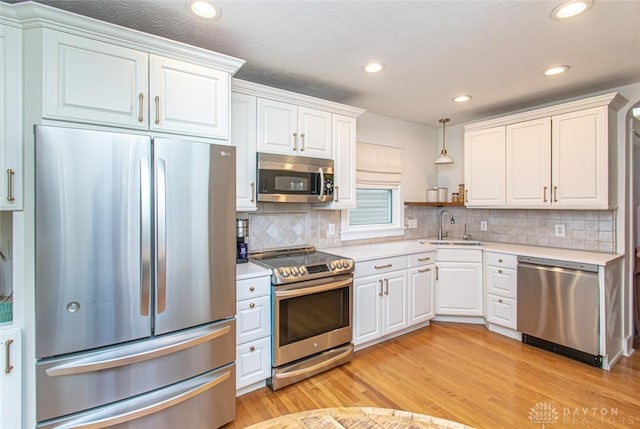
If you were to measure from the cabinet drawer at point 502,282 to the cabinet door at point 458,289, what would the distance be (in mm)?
129

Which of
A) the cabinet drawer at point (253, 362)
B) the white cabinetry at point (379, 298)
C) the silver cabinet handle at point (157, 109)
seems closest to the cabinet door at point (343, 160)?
the white cabinetry at point (379, 298)

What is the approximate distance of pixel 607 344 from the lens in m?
2.65

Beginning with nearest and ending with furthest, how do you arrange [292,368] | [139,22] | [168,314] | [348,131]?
[168,314], [139,22], [292,368], [348,131]

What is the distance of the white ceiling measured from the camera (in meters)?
1.79

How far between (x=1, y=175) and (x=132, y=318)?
91 cm

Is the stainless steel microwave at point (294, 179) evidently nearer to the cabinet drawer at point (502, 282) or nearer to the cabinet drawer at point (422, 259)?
the cabinet drawer at point (422, 259)

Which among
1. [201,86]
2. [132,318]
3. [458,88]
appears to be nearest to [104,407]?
[132,318]

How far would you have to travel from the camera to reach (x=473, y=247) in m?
3.54

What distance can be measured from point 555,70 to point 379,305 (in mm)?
2513

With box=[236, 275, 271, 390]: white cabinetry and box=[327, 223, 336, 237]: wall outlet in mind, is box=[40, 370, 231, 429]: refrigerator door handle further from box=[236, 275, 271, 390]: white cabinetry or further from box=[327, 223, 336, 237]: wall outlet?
box=[327, 223, 336, 237]: wall outlet

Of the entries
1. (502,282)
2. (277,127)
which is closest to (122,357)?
(277,127)

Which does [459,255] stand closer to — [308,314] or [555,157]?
[555,157]

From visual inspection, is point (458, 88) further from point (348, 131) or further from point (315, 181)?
point (315, 181)

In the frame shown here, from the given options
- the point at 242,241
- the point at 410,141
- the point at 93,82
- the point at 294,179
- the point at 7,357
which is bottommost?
the point at 7,357
